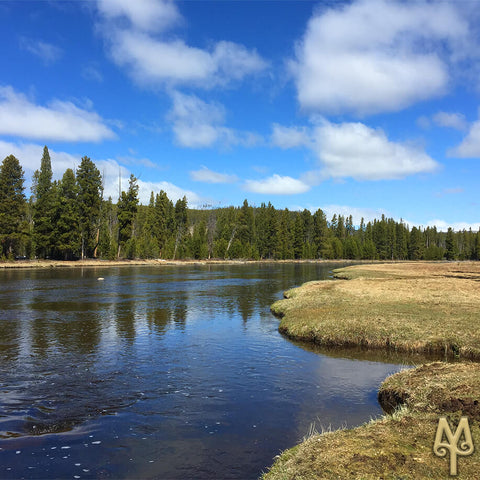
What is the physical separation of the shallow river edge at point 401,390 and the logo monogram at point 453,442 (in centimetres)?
13

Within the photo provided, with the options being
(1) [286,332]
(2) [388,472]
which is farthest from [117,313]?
(2) [388,472]

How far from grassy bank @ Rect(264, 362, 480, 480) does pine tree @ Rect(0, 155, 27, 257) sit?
9651 centimetres

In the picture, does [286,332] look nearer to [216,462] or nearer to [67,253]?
[216,462]

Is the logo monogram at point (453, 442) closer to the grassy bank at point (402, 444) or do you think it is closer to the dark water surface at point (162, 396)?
the grassy bank at point (402, 444)

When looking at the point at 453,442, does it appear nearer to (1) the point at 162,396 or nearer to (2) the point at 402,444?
(2) the point at 402,444

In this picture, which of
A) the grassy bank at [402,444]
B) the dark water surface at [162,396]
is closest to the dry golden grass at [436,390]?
the grassy bank at [402,444]

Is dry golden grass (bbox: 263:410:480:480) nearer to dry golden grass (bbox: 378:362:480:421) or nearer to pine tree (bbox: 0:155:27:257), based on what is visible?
dry golden grass (bbox: 378:362:480:421)

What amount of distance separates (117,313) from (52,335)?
339 inches

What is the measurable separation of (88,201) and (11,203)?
21.3m

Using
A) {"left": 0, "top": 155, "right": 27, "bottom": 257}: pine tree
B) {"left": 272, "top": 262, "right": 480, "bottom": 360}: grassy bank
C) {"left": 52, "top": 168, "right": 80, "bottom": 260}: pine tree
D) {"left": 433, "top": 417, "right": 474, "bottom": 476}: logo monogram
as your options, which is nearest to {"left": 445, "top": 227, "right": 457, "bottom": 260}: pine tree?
{"left": 52, "top": 168, "right": 80, "bottom": 260}: pine tree

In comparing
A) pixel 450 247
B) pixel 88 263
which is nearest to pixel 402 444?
pixel 88 263

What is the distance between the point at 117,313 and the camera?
32.1m

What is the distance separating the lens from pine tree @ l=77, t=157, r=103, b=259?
347 ft

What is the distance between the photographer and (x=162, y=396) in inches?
557
